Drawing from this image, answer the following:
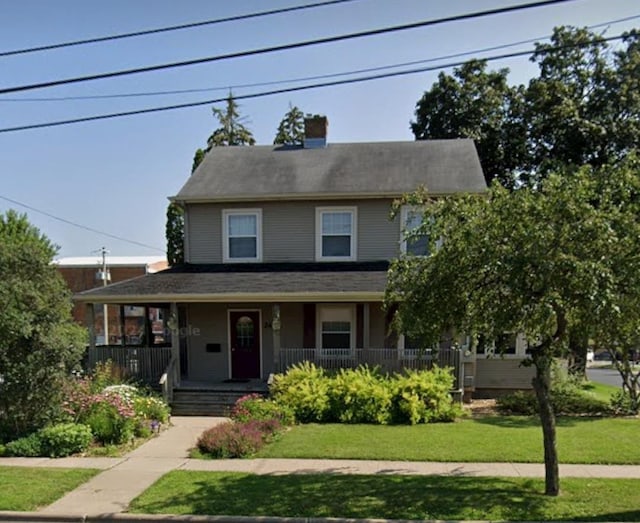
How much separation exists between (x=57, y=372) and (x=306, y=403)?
5.23 metres

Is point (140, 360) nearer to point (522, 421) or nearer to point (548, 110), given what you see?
point (522, 421)

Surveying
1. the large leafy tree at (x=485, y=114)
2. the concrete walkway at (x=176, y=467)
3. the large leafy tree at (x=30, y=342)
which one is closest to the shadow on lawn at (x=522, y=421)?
the concrete walkway at (x=176, y=467)

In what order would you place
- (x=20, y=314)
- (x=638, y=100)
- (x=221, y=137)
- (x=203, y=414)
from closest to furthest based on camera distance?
(x=20, y=314) → (x=203, y=414) → (x=638, y=100) → (x=221, y=137)

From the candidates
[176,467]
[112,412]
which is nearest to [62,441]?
[112,412]

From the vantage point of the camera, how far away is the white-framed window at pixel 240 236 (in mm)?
16264

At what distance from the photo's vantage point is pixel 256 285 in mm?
14078

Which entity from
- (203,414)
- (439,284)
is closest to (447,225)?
(439,284)

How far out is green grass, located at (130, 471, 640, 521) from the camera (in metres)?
5.82

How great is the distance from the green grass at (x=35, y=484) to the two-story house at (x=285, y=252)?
6752 millimetres

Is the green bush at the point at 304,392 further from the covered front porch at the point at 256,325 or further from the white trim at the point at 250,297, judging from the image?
the white trim at the point at 250,297

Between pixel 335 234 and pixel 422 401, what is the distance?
6.47 m

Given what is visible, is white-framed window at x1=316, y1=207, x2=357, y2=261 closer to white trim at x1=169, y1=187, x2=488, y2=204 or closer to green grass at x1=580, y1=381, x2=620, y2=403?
white trim at x1=169, y1=187, x2=488, y2=204

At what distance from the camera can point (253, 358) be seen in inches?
618

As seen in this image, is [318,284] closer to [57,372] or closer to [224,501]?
[57,372]
